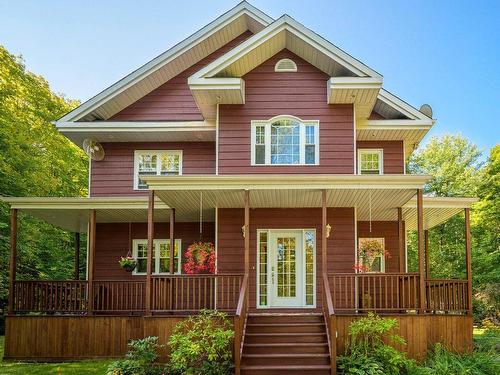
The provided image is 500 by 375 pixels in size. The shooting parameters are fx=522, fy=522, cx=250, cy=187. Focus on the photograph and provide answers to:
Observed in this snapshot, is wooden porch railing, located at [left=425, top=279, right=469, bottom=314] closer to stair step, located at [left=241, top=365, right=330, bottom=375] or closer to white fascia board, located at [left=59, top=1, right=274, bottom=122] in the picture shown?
stair step, located at [left=241, top=365, right=330, bottom=375]

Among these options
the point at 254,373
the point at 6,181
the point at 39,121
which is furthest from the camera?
the point at 39,121

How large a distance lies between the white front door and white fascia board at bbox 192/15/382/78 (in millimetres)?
4302

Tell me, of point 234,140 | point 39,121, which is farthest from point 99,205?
point 39,121

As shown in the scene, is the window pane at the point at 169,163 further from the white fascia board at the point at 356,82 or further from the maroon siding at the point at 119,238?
the white fascia board at the point at 356,82

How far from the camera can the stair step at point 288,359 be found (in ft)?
32.9

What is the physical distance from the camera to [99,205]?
43.5 feet

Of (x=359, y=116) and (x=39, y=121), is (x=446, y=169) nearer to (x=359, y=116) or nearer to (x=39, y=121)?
(x=359, y=116)

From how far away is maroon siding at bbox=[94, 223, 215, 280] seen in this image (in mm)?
15445

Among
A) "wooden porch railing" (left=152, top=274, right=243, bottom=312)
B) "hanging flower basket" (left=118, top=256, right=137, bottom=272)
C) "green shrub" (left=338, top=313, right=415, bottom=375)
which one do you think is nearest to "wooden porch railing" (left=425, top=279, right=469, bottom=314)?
"green shrub" (left=338, top=313, right=415, bottom=375)

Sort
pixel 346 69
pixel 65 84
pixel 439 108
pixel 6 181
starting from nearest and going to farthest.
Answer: pixel 346 69 → pixel 6 181 → pixel 65 84 → pixel 439 108

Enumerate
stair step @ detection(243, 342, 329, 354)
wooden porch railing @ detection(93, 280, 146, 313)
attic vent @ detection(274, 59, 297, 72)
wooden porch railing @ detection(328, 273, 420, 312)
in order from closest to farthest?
stair step @ detection(243, 342, 329, 354)
wooden porch railing @ detection(328, 273, 420, 312)
wooden porch railing @ detection(93, 280, 146, 313)
attic vent @ detection(274, 59, 297, 72)

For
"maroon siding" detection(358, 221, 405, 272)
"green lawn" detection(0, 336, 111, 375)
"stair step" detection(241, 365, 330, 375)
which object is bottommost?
"green lawn" detection(0, 336, 111, 375)

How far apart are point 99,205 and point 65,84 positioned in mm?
A: 22993

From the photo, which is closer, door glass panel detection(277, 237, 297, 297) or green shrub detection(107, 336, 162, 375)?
green shrub detection(107, 336, 162, 375)
